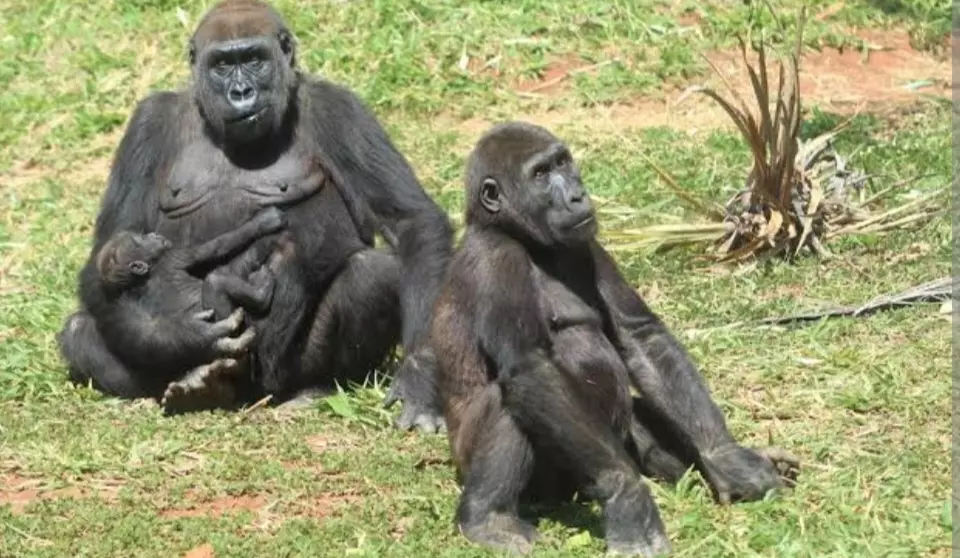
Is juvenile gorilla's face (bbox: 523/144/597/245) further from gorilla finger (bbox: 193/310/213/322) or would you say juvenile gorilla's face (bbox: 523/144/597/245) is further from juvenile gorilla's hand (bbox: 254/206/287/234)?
gorilla finger (bbox: 193/310/213/322)

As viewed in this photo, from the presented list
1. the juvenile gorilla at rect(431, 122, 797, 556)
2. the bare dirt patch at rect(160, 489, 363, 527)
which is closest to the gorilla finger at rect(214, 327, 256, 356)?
the bare dirt patch at rect(160, 489, 363, 527)

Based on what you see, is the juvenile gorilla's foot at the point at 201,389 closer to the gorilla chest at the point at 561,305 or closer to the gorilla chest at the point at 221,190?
the gorilla chest at the point at 221,190

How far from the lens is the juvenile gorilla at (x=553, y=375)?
19.4 feet

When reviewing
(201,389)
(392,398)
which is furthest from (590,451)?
(201,389)

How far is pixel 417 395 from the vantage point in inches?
297

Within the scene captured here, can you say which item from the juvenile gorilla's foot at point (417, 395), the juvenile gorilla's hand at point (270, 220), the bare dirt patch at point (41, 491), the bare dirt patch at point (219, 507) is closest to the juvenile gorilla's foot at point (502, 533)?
the bare dirt patch at point (219, 507)

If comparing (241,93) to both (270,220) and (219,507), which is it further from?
(219,507)

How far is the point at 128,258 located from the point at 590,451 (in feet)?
9.21

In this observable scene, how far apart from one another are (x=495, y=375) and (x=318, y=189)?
2.12m

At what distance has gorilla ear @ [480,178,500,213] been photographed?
629cm

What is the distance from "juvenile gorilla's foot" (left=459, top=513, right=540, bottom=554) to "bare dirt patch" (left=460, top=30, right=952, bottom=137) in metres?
5.73

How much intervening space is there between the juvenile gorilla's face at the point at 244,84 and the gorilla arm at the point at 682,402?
198cm

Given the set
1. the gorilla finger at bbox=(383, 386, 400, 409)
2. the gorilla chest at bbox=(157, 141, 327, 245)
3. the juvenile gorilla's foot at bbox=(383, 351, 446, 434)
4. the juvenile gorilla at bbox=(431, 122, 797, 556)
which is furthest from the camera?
the gorilla chest at bbox=(157, 141, 327, 245)

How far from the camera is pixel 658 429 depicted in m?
6.55
